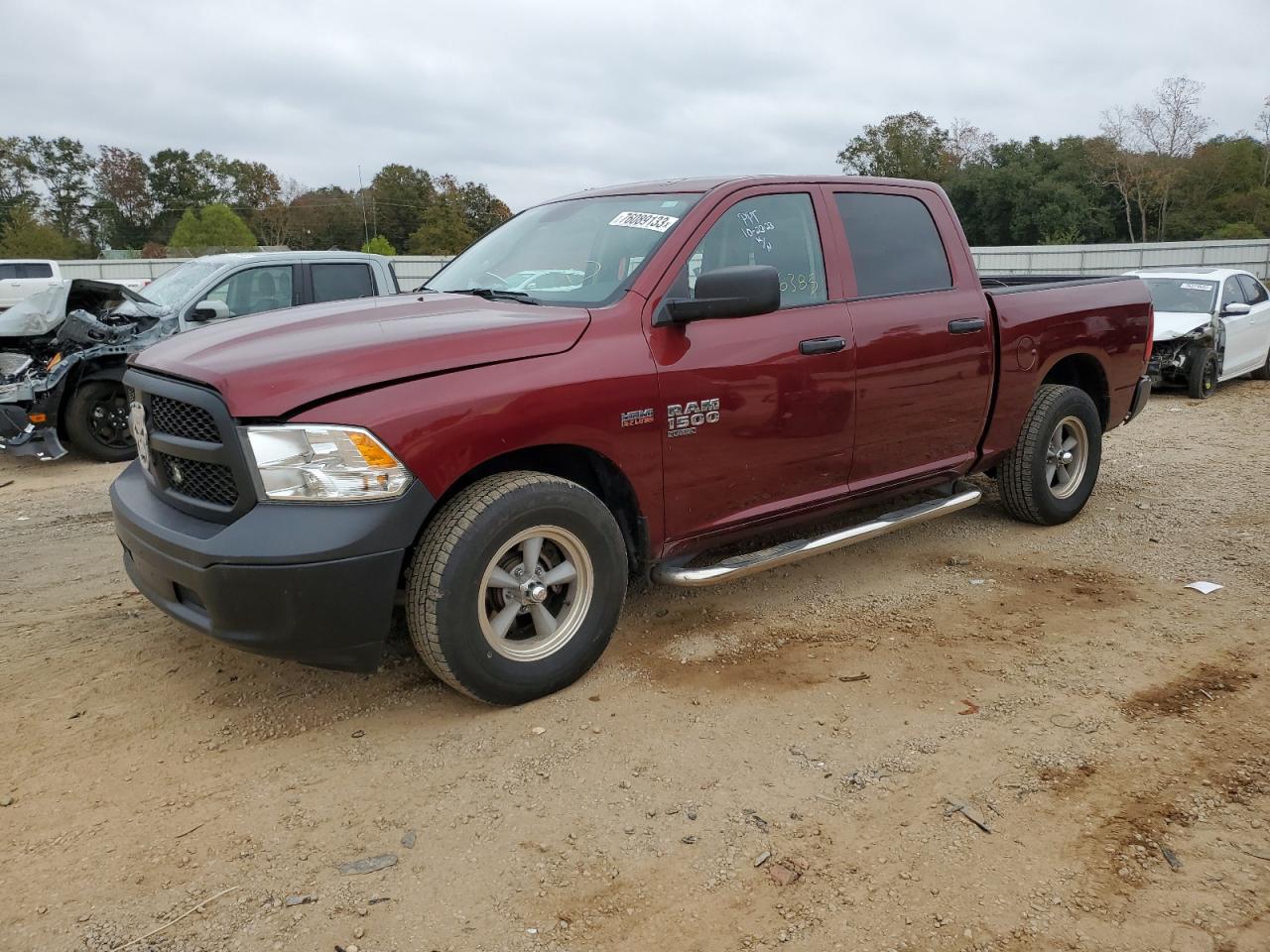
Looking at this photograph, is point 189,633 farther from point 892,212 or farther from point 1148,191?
point 1148,191

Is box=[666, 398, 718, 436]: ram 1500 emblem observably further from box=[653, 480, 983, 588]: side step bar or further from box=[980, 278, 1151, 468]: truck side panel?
box=[980, 278, 1151, 468]: truck side panel

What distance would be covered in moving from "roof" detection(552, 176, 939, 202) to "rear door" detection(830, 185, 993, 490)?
55 mm

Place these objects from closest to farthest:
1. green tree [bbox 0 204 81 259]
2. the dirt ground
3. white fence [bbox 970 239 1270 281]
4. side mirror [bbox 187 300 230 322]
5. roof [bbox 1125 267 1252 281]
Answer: the dirt ground, side mirror [bbox 187 300 230 322], roof [bbox 1125 267 1252 281], white fence [bbox 970 239 1270 281], green tree [bbox 0 204 81 259]

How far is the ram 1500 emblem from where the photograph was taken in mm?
3641

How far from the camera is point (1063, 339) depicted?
539 cm

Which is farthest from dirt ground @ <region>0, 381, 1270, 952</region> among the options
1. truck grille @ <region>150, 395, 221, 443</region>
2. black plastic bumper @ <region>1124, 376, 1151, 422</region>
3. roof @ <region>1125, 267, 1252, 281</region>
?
roof @ <region>1125, 267, 1252, 281</region>

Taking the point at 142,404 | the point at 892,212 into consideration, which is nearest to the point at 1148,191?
the point at 892,212

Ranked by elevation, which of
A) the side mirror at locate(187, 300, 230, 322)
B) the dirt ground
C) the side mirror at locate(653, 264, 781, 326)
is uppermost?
the side mirror at locate(187, 300, 230, 322)

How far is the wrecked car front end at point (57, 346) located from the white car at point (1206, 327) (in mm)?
10828

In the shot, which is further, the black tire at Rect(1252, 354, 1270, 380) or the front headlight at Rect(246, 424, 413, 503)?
the black tire at Rect(1252, 354, 1270, 380)

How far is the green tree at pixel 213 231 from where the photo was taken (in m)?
56.7

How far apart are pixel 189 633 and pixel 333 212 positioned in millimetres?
73360

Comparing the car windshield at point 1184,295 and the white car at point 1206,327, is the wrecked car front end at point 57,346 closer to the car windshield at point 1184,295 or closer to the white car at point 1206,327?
the white car at point 1206,327

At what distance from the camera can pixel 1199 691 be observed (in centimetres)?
364
